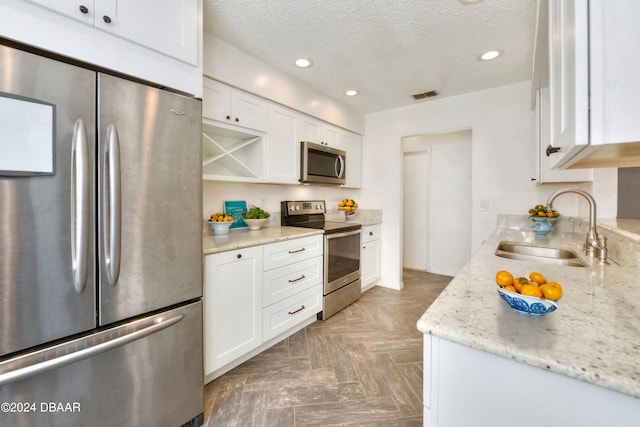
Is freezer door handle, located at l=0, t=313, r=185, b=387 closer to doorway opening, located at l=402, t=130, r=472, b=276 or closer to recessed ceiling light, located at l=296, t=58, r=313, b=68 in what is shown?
recessed ceiling light, located at l=296, t=58, r=313, b=68

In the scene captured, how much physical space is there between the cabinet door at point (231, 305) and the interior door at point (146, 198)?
0.24 meters

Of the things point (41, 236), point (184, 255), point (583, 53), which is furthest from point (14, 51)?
point (583, 53)

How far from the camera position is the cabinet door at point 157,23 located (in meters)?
1.14

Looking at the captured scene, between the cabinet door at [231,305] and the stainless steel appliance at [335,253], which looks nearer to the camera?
the cabinet door at [231,305]

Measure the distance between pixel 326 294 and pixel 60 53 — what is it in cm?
240

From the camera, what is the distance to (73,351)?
3.39 ft

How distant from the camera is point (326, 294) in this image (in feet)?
8.64

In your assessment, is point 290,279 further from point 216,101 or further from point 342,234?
point 216,101

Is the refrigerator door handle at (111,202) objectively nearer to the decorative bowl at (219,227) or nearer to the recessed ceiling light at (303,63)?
the decorative bowl at (219,227)

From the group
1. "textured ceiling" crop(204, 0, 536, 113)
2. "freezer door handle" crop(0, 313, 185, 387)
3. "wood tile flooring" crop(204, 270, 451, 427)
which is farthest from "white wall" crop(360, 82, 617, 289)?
"freezer door handle" crop(0, 313, 185, 387)

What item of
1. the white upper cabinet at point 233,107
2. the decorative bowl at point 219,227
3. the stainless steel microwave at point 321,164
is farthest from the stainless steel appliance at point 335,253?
the white upper cabinet at point 233,107

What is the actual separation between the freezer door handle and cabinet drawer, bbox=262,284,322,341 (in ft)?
2.93

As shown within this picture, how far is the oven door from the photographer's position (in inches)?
103

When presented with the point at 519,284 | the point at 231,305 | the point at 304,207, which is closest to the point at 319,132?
the point at 304,207
